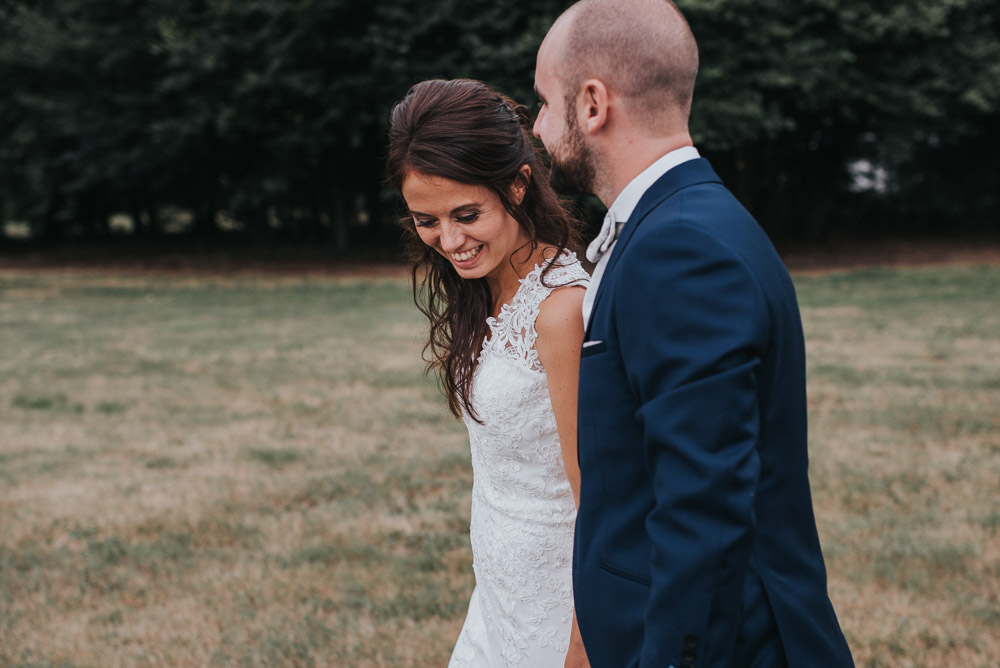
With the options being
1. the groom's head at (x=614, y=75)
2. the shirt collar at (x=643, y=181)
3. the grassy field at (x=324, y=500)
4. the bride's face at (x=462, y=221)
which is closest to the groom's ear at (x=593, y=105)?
the groom's head at (x=614, y=75)

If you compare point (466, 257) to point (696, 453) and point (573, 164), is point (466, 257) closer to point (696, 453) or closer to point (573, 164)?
point (573, 164)

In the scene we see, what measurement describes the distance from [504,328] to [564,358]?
0.30 meters

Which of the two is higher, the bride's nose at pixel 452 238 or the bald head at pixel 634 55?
the bald head at pixel 634 55

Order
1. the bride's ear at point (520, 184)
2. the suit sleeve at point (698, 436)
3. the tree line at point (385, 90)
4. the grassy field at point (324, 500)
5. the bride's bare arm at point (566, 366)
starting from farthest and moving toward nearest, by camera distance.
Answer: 1. the tree line at point (385, 90)
2. the grassy field at point (324, 500)
3. the bride's ear at point (520, 184)
4. the bride's bare arm at point (566, 366)
5. the suit sleeve at point (698, 436)

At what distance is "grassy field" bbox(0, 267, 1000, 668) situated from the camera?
13.3ft

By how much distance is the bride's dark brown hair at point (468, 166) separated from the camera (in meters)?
2.19

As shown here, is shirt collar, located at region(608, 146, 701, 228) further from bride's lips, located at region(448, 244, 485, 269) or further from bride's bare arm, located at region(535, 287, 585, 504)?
bride's lips, located at region(448, 244, 485, 269)

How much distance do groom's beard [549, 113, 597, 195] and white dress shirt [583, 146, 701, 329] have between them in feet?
0.23

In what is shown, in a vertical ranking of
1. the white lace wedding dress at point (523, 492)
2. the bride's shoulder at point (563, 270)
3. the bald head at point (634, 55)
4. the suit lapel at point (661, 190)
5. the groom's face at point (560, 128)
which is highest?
the bald head at point (634, 55)

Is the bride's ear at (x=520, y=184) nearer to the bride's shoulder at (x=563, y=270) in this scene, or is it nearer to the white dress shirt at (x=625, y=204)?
the bride's shoulder at (x=563, y=270)

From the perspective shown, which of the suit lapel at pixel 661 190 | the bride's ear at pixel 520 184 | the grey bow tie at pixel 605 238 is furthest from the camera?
the bride's ear at pixel 520 184

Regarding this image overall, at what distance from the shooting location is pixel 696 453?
1.29m

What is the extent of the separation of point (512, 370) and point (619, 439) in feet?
2.45

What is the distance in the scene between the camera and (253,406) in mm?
8328
